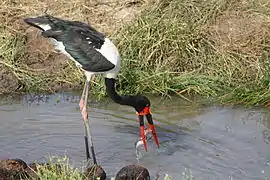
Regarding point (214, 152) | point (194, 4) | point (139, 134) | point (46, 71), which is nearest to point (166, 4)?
point (194, 4)

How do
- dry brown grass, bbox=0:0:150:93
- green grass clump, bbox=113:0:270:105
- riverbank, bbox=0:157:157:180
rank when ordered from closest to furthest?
riverbank, bbox=0:157:157:180, green grass clump, bbox=113:0:270:105, dry brown grass, bbox=0:0:150:93

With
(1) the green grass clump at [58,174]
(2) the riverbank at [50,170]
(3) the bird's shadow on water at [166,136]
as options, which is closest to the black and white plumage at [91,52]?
(3) the bird's shadow on water at [166,136]

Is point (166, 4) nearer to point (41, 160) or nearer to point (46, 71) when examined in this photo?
point (46, 71)

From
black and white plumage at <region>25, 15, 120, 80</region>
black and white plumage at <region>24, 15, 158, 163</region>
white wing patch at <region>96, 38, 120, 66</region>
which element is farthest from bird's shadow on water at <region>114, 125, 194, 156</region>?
white wing patch at <region>96, 38, 120, 66</region>

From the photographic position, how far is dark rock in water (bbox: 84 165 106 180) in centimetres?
517

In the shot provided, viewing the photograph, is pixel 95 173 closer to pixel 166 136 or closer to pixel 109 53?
pixel 109 53

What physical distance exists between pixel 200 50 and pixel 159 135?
5.99 ft

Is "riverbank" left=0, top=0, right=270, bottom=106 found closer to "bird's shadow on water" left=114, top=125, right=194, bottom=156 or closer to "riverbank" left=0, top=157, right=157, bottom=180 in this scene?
"bird's shadow on water" left=114, top=125, right=194, bottom=156

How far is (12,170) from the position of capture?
5.09m

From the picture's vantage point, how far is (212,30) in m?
8.53

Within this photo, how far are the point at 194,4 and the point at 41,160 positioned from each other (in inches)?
139

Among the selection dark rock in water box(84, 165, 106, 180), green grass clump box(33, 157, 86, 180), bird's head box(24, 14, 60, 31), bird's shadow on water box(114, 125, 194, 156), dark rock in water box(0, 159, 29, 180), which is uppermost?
bird's head box(24, 14, 60, 31)

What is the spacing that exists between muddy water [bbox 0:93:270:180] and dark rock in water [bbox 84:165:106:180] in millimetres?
248

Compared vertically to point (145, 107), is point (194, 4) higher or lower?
higher
